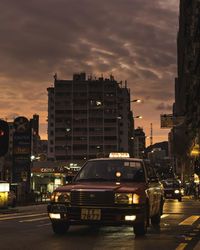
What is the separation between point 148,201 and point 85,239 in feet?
6.39

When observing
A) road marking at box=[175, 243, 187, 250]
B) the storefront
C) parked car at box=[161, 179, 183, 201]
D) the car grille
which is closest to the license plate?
the car grille

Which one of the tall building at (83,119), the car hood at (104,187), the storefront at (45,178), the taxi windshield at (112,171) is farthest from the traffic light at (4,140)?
the tall building at (83,119)

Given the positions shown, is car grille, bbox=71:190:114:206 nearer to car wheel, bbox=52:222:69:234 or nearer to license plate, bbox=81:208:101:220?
license plate, bbox=81:208:101:220

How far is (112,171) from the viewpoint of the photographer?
11.8m

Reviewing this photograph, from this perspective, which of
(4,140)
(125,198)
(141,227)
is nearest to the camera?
(125,198)

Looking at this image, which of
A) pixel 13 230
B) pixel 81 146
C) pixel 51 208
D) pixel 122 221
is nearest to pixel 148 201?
pixel 122 221

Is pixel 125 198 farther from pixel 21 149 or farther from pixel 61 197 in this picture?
pixel 21 149

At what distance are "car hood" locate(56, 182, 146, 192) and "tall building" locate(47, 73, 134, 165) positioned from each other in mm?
140237

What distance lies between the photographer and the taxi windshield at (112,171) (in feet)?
38.0

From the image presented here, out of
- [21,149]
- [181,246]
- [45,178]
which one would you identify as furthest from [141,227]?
[45,178]

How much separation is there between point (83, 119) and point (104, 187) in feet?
477

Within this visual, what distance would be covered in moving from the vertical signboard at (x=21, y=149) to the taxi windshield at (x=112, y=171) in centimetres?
2714

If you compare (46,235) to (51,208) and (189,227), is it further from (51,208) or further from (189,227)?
(189,227)

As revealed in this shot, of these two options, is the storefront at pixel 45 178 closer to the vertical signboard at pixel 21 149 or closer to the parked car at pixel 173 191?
the vertical signboard at pixel 21 149
